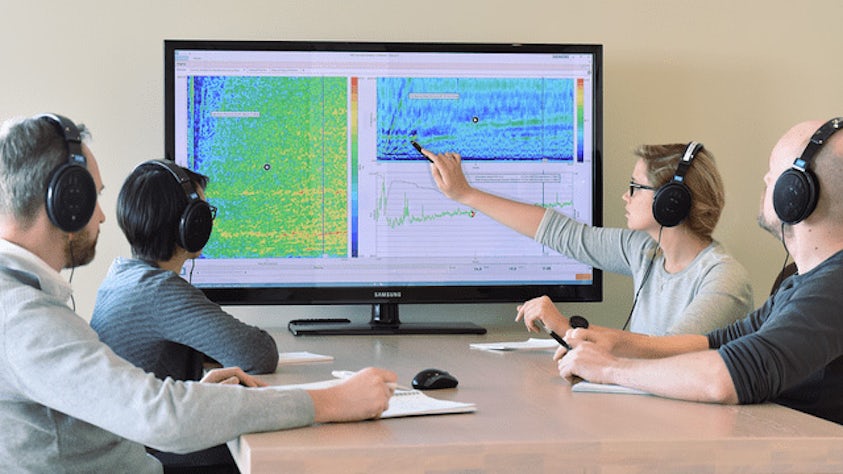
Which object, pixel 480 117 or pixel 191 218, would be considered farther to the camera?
pixel 480 117

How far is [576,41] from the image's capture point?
3.59 m

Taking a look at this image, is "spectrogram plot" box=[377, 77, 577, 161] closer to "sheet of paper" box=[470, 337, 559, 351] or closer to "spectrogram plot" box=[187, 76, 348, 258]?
"spectrogram plot" box=[187, 76, 348, 258]

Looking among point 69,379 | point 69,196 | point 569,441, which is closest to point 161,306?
point 69,196

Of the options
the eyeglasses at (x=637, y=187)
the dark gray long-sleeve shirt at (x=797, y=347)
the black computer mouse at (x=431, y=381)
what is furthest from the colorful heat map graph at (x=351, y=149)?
the dark gray long-sleeve shirt at (x=797, y=347)

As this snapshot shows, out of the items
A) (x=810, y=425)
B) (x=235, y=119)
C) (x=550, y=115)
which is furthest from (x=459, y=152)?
(x=810, y=425)

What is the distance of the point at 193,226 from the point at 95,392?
2.62 ft

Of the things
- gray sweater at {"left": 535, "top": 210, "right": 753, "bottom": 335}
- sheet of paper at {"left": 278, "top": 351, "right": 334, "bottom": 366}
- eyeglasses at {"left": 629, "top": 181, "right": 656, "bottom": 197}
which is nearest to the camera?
sheet of paper at {"left": 278, "top": 351, "right": 334, "bottom": 366}

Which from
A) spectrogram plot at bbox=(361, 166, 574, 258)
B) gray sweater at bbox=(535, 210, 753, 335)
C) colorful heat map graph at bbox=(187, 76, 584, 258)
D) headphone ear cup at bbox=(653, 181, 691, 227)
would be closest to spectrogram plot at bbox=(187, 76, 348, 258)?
colorful heat map graph at bbox=(187, 76, 584, 258)

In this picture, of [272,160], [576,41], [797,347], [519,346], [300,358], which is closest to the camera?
[797,347]

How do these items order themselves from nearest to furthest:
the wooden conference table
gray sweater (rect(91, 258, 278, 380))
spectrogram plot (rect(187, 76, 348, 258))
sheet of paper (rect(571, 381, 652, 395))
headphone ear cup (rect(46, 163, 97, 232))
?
the wooden conference table → headphone ear cup (rect(46, 163, 97, 232)) → sheet of paper (rect(571, 381, 652, 395)) → gray sweater (rect(91, 258, 278, 380)) → spectrogram plot (rect(187, 76, 348, 258))

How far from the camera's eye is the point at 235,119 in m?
3.27

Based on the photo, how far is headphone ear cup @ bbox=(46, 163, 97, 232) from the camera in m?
1.66

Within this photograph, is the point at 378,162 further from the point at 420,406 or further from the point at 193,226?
the point at 420,406

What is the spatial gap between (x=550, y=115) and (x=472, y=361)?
110cm
